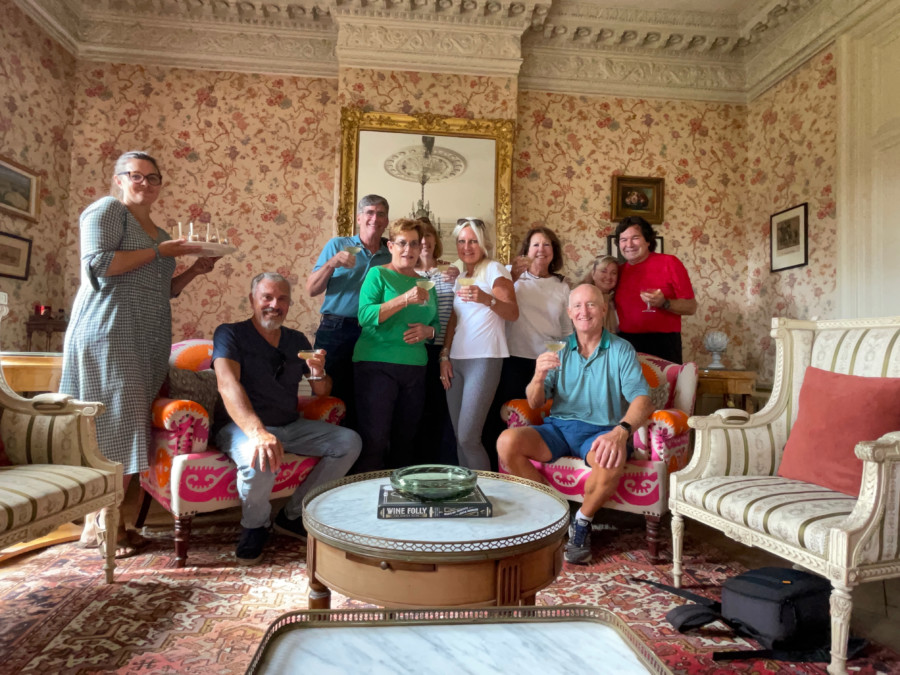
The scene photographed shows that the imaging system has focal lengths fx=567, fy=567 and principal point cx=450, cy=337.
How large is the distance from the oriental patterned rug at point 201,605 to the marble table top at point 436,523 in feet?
0.99

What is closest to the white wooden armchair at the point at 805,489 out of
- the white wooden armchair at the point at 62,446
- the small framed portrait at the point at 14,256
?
the white wooden armchair at the point at 62,446

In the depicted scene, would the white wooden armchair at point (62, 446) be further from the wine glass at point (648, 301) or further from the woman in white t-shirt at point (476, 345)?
the wine glass at point (648, 301)

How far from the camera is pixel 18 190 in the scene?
3.50 m

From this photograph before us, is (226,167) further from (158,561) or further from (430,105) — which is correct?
(158,561)

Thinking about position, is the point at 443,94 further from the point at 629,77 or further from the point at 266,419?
the point at 266,419

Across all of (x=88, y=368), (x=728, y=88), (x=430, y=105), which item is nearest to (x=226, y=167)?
(x=430, y=105)

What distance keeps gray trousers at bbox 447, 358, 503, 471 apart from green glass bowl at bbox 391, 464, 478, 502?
967 mm

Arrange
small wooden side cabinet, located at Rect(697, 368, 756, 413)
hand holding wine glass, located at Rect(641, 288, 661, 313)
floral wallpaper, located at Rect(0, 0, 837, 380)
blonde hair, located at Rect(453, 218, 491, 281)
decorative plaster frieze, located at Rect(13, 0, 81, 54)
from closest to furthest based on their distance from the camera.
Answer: blonde hair, located at Rect(453, 218, 491, 281)
hand holding wine glass, located at Rect(641, 288, 661, 313)
decorative plaster frieze, located at Rect(13, 0, 81, 54)
small wooden side cabinet, located at Rect(697, 368, 756, 413)
floral wallpaper, located at Rect(0, 0, 837, 380)

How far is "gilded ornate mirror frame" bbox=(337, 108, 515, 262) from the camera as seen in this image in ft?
13.3

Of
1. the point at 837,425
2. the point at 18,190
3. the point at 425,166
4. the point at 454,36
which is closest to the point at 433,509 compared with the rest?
the point at 837,425

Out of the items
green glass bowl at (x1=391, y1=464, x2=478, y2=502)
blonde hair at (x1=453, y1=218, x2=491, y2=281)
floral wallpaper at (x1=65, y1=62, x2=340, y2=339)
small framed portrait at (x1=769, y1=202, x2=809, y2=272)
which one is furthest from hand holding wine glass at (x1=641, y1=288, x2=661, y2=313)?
floral wallpaper at (x1=65, y1=62, x2=340, y2=339)

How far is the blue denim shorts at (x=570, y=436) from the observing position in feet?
8.25

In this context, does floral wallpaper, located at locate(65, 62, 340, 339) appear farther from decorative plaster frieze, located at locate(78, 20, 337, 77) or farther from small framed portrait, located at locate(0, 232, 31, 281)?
small framed portrait, located at locate(0, 232, 31, 281)

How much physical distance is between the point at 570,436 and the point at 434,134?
2594mm
